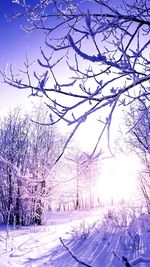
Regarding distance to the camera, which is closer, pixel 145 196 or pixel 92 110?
pixel 92 110

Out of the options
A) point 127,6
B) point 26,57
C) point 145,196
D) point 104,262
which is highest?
point 127,6

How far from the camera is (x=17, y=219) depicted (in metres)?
14.1

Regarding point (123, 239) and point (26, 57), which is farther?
point (123, 239)

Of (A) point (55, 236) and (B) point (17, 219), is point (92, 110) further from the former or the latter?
(B) point (17, 219)

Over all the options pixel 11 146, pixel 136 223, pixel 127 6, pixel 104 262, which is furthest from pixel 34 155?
pixel 127 6

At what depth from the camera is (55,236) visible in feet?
32.4

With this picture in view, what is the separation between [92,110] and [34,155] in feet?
42.6

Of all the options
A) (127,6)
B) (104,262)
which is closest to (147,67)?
(127,6)

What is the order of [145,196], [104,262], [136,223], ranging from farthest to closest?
[145,196] < [136,223] < [104,262]

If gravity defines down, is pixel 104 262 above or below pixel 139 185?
below

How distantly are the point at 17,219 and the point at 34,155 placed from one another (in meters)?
3.02

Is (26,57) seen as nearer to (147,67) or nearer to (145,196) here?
(147,67)

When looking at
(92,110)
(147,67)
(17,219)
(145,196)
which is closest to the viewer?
(92,110)

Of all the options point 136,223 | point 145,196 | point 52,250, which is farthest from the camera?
point 145,196
